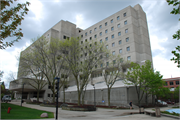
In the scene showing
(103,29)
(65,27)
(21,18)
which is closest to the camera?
(21,18)

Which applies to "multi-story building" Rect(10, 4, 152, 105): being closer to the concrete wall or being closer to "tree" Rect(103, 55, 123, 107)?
"tree" Rect(103, 55, 123, 107)

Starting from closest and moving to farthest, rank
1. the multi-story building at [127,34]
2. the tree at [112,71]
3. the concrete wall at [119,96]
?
the tree at [112,71] → the concrete wall at [119,96] → the multi-story building at [127,34]

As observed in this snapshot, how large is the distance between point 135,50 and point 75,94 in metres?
23.1

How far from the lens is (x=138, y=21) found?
48.2 m

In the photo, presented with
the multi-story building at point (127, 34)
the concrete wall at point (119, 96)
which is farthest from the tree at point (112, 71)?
the multi-story building at point (127, 34)

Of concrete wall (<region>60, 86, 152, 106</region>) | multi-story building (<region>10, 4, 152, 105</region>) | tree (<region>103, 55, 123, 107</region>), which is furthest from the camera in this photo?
multi-story building (<region>10, 4, 152, 105</region>)

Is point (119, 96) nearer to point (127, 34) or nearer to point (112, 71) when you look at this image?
point (112, 71)

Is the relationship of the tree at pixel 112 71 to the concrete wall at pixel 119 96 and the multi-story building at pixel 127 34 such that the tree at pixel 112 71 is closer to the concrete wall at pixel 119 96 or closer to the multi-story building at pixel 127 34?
the concrete wall at pixel 119 96

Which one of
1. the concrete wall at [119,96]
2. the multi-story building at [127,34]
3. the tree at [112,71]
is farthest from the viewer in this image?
the multi-story building at [127,34]

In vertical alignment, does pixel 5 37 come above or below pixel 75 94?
above

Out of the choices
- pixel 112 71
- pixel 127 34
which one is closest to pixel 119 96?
pixel 112 71

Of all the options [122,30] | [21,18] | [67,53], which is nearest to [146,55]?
[122,30]

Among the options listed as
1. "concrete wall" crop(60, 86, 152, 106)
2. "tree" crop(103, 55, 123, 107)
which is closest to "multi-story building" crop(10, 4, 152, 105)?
"tree" crop(103, 55, 123, 107)

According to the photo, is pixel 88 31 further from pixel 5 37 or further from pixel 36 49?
pixel 5 37
